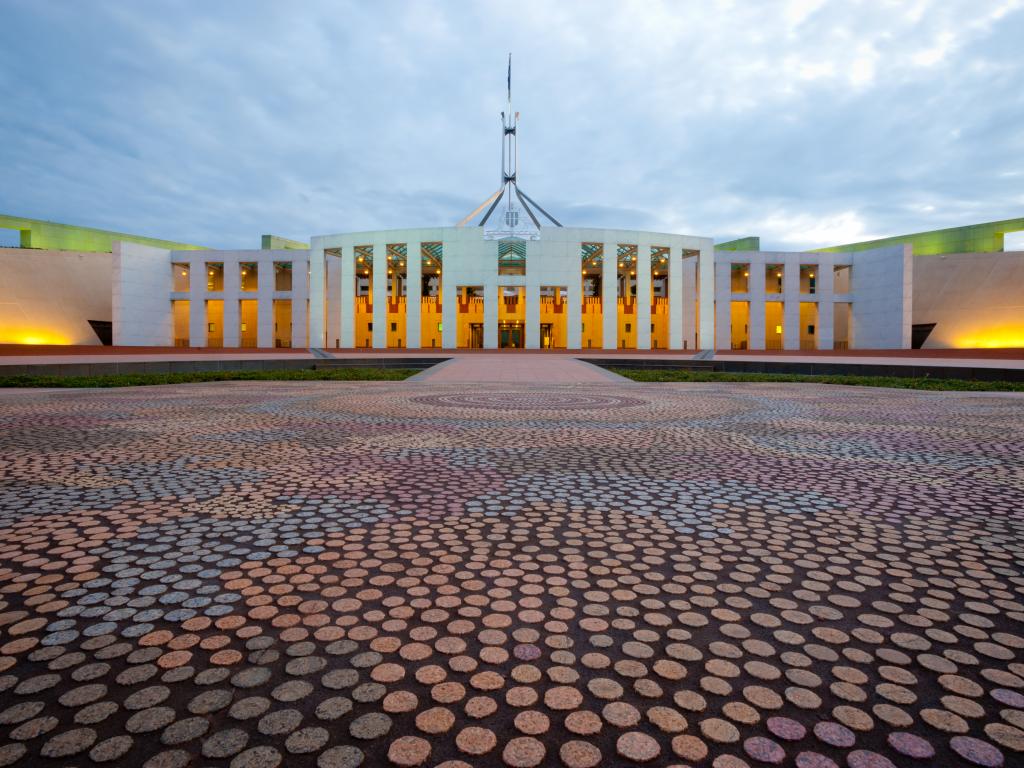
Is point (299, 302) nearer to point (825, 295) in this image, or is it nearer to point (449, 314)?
point (449, 314)

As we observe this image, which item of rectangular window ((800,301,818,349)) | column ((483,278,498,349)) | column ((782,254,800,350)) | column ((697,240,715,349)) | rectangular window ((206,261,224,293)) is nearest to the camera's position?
column ((483,278,498,349))

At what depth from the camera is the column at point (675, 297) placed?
145 ft

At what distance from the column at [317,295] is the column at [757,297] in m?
34.5

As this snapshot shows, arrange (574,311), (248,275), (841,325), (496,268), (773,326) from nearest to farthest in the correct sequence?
(496,268), (574,311), (248,275), (841,325), (773,326)

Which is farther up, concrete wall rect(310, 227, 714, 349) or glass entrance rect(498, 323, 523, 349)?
concrete wall rect(310, 227, 714, 349)

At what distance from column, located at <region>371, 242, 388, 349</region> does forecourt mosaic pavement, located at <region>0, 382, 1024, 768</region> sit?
39.7m

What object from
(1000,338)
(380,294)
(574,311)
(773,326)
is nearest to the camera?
(1000,338)

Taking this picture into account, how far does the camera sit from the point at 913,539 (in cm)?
294

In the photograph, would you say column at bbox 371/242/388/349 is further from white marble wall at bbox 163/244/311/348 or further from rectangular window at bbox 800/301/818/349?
rectangular window at bbox 800/301/818/349

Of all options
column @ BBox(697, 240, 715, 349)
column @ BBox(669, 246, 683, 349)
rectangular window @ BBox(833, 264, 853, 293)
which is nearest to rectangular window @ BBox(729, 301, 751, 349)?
rectangular window @ BBox(833, 264, 853, 293)

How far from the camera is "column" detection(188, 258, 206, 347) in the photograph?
4456cm

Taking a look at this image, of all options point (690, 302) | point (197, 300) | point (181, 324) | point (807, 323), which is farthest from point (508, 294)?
point (181, 324)

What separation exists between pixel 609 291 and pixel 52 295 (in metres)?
42.3

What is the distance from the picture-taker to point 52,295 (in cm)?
4209
